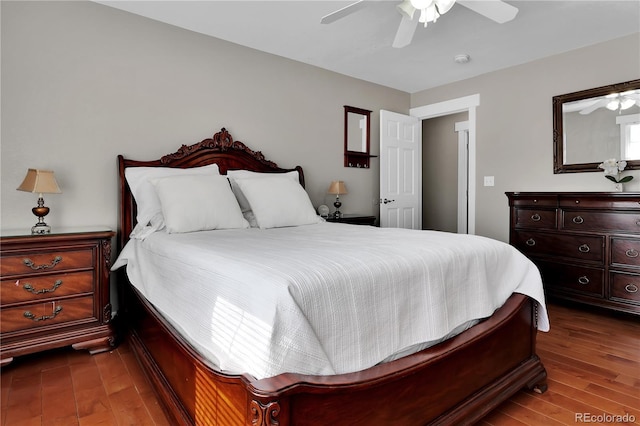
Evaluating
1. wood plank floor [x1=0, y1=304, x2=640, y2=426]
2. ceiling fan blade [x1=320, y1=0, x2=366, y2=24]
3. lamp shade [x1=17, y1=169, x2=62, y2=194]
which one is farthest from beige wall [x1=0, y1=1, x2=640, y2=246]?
ceiling fan blade [x1=320, y1=0, x2=366, y2=24]

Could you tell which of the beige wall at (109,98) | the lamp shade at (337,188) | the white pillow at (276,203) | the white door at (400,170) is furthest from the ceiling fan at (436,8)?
the white door at (400,170)

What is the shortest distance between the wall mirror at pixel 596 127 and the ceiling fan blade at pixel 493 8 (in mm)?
1747

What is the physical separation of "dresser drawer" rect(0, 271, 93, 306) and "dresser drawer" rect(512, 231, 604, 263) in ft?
12.0

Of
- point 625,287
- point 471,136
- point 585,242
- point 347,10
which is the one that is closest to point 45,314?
point 347,10

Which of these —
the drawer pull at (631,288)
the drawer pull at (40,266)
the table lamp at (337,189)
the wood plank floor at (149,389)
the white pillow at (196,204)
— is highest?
the table lamp at (337,189)

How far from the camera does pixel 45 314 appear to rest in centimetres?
224

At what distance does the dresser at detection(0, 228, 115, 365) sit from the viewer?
2117mm

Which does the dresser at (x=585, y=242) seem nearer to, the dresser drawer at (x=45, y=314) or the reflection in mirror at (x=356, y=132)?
the reflection in mirror at (x=356, y=132)

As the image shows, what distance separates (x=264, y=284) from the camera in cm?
113

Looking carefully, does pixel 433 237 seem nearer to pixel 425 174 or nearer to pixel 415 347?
pixel 415 347

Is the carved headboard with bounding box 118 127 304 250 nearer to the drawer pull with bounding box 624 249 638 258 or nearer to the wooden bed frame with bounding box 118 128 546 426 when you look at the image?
the wooden bed frame with bounding box 118 128 546 426

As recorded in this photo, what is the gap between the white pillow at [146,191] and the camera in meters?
2.61

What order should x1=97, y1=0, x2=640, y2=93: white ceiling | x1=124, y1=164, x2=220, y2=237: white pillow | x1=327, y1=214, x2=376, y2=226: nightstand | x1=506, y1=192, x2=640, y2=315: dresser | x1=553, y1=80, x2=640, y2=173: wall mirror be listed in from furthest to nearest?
1. x1=327, y1=214, x2=376, y2=226: nightstand
2. x1=553, y1=80, x2=640, y2=173: wall mirror
3. x1=506, y1=192, x2=640, y2=315: dresser
4. x1=97, y1=0, x2=640, y2=93: white ceiling
5. x1=124, y1=164, x2=220, y2=237: white pillow

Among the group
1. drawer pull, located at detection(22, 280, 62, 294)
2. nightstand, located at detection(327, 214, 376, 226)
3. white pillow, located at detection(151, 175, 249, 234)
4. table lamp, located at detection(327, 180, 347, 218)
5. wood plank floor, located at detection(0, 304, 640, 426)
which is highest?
table lamp, located at detection(327, 180, 347, 218)
